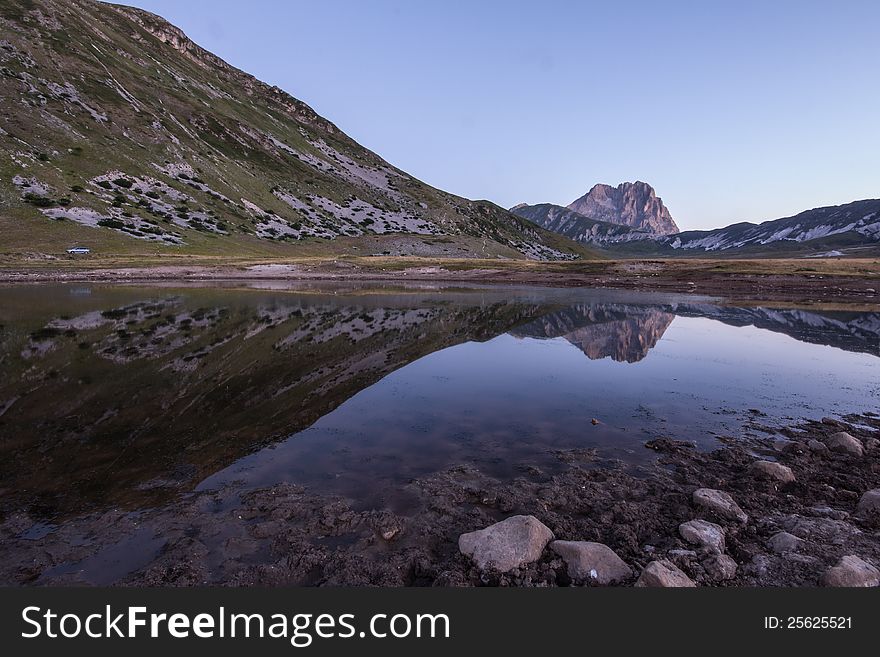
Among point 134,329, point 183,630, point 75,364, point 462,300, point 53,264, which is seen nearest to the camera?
point 183,630

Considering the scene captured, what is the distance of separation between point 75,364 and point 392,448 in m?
18.1

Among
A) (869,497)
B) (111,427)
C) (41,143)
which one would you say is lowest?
(111,427)

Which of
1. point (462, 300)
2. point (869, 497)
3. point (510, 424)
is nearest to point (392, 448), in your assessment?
point (510, 424)

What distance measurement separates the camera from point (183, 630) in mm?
6723

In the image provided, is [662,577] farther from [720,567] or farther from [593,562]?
[720,567]

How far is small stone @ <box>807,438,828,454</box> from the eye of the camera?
1369 cm

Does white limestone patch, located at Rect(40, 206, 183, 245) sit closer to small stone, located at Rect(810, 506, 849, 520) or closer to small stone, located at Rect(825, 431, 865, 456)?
small stone, located at Rect(825, 431, 865, 456)

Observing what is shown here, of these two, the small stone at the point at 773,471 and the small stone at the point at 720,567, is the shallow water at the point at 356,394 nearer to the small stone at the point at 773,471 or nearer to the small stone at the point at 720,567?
the small stone at the point at 773,471

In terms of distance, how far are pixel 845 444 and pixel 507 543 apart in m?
12.4

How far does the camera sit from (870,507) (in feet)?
33.3

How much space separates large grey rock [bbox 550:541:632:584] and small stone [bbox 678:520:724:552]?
1.79m

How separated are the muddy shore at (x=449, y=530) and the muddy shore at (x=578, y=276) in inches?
2696

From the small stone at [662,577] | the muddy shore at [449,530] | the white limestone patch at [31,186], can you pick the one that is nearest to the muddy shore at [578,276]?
the white limestone patch at [31,186]

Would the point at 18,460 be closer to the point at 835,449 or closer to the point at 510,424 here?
the point at 510,424
